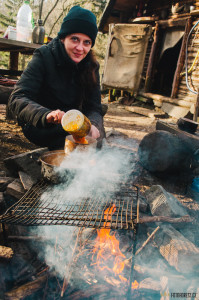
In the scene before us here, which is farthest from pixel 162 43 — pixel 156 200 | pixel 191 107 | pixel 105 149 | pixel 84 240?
pixel 84 240

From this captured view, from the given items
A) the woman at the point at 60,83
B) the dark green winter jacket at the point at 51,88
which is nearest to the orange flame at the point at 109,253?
the woman at the point at 60,83

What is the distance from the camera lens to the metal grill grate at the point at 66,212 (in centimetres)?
155

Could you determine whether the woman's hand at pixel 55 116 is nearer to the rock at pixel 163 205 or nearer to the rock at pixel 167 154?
the rock at pixel 163 205

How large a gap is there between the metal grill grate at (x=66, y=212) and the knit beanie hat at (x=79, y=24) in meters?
1.82

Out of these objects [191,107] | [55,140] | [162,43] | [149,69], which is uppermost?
[162,43]

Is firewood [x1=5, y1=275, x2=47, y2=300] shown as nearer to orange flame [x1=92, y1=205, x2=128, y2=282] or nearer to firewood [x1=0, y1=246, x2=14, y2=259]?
firewood [x1=0, y1=246, x2=14, y2=259]

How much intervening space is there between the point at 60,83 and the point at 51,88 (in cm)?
14

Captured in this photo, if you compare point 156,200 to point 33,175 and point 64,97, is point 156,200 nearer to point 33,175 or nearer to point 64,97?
point 33,175

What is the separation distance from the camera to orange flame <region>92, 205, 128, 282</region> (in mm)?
1905

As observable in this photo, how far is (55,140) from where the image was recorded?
324 cm

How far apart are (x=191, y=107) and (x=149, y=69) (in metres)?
3.35

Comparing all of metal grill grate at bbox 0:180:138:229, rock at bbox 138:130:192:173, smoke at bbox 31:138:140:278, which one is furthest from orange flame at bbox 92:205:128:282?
rock at bbox 138:130:192:173

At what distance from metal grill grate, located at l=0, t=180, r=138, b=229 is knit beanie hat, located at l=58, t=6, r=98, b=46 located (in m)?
1.82

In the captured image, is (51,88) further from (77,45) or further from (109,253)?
(109,253)
